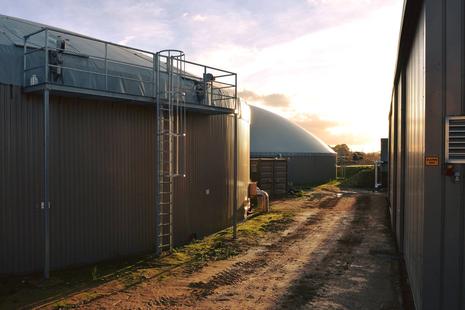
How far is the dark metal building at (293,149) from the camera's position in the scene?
1767 inches

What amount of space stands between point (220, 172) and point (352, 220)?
7.75 metres

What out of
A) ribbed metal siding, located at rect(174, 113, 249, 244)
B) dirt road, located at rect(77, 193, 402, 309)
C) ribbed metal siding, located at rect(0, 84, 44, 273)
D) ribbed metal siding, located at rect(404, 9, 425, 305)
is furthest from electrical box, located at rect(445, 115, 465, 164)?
ribbed metal siding, located at rect(174, 113, 249, 244)

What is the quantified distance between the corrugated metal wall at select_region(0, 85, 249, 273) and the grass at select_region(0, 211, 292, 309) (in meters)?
0.61

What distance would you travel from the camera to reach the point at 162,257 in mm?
13211

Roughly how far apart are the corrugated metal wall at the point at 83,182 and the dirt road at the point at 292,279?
2.74m

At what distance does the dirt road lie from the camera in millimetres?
9414

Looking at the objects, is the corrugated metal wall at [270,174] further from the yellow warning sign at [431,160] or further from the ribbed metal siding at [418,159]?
the yellow warning sign at [431,160]

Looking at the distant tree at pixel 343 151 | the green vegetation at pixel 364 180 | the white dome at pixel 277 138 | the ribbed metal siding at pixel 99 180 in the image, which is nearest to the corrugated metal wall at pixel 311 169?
the white dome at pixel 277 138

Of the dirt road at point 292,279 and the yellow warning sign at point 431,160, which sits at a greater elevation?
the yellow warning sign at point 431,160

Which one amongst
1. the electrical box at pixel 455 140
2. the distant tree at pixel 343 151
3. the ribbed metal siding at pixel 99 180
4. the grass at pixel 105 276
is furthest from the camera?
the distant tree at pixel 343 151

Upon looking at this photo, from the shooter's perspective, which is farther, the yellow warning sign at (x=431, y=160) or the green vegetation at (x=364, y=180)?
the green vegetation at (x=364, y=180)

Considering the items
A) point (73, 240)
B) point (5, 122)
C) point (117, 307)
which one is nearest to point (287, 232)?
point (73, 240)

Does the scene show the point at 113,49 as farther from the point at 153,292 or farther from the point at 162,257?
the point at 153,292

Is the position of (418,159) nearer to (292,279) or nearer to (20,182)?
(292,279)
